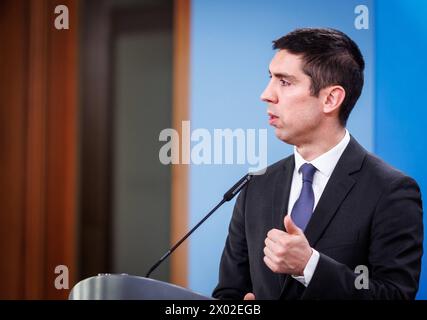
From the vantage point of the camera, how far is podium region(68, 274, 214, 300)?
1.26m

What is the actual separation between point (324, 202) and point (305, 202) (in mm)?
73

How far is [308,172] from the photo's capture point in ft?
5.60

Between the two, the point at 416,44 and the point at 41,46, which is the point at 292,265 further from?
the point at 41,46

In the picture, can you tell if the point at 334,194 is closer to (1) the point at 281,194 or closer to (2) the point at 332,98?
(1) the point at 281,194

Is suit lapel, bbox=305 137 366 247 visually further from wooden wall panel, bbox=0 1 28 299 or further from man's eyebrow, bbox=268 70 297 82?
wooden wall panel, bbox=0 1 28 299

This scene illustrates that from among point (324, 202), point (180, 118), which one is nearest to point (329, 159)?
point (324, 202)

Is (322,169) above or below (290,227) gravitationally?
above

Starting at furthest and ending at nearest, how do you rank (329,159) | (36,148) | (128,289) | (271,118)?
(36,148) < (271,118) < (329,159) < (128,289)

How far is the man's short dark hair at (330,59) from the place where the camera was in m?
1.71

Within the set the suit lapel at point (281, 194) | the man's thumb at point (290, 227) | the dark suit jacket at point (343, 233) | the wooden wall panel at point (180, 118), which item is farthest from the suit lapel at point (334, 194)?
the wooden wall panel at point (180, 118)

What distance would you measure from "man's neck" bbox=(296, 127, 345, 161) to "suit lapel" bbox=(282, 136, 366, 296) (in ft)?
0.23

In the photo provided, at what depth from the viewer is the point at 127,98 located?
6.48 feet

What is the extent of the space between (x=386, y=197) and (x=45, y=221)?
48.0 inches

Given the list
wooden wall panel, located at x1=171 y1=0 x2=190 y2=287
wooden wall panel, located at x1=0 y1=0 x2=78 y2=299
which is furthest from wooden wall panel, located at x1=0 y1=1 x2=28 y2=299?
wooden wall panel, located at x1=171 y1=0 x2=190 y2=287
